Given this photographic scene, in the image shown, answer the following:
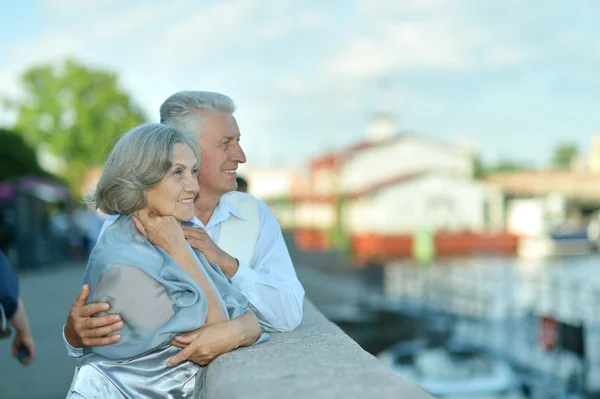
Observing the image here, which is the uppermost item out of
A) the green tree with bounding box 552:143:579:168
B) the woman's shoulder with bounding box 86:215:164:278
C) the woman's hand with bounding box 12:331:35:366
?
the woman's shoulder with bounding box 86:215:164:278

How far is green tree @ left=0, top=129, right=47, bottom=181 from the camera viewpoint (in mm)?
36094

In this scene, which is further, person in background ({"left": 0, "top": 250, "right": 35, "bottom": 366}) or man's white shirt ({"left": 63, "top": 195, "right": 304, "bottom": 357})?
person in background ({"left": 0, "top": 250, "right": 35, "bottom": 366})

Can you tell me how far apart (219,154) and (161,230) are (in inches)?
22.2

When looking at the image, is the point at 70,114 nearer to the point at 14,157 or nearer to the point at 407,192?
the point at 14,157

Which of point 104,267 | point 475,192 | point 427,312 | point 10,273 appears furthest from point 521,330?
point 475,192

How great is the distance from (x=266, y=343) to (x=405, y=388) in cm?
77

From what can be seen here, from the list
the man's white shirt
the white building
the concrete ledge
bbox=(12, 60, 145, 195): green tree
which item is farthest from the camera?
bbox=(12, 60, 145, 195): green tree

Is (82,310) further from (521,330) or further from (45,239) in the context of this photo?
(45,239)

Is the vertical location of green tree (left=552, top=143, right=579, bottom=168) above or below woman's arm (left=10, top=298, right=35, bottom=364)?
below

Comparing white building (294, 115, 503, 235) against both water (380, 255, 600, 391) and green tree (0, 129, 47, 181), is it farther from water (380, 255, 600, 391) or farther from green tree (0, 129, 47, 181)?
water (380, 255, 600, 391)

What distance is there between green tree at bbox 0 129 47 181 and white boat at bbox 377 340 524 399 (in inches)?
1135

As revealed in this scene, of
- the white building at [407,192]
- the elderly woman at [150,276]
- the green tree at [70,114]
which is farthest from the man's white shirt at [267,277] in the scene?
the green tree at [70,114]

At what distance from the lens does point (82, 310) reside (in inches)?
79.7

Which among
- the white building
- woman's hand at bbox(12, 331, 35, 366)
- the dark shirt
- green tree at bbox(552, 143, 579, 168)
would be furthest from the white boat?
green tree at bbox(552, 143, 579, 168)
